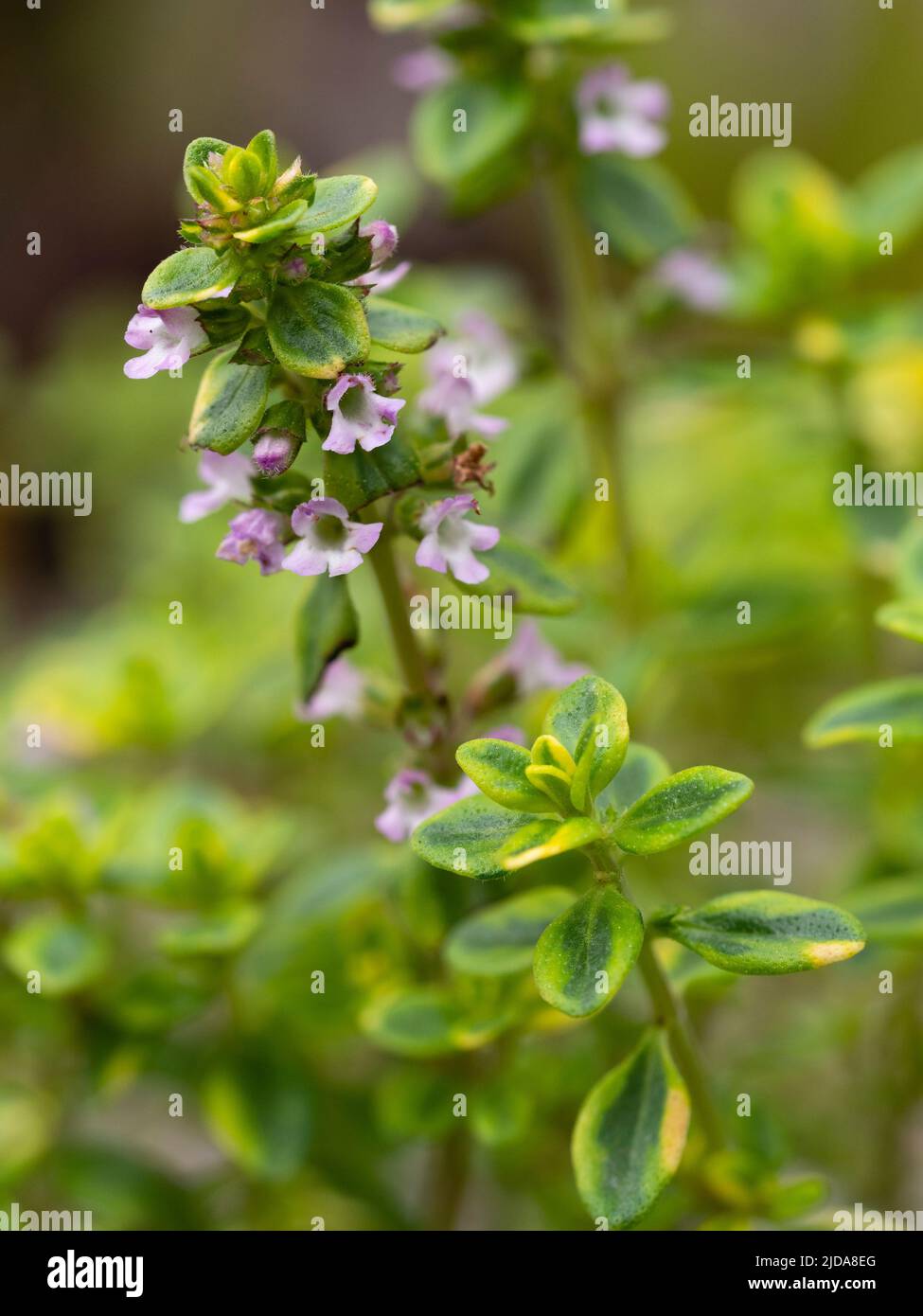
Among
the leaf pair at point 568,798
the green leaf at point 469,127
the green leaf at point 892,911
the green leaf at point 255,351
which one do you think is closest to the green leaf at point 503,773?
the leaf pair at point 568,798

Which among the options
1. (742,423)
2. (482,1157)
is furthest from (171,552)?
(482,1157)

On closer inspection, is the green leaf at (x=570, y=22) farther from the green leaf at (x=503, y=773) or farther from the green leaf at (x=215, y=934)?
the green leaf at (x=215, y=934)

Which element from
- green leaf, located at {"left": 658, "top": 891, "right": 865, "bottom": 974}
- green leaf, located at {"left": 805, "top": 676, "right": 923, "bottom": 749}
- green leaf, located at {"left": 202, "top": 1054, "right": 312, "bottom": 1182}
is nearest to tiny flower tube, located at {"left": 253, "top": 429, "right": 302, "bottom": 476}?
green leaf, located at {"left": 658, "top": 891, "right": 865, "bottom": 974}

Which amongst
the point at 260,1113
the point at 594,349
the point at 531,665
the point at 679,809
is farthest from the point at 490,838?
the point at 594,349

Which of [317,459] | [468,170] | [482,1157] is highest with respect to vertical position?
[468,170]

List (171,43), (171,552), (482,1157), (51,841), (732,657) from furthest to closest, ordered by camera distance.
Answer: (171,43)
(171,552)
(732,657)
(482,1157)
(51,841)

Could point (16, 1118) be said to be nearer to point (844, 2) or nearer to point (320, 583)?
point (320, 583)

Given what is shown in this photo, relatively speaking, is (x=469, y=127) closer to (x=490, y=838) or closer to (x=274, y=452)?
(x=274, y=452)
